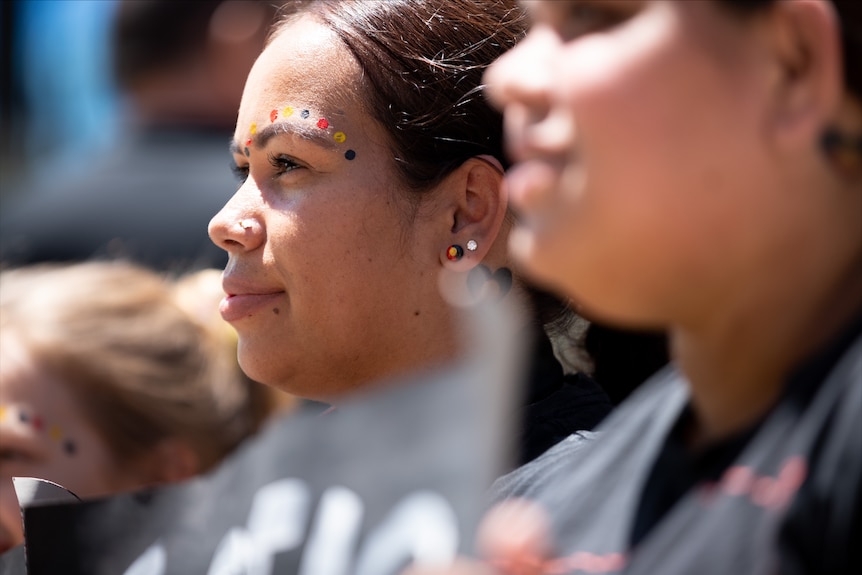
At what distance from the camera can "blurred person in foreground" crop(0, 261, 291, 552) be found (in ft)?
7.88

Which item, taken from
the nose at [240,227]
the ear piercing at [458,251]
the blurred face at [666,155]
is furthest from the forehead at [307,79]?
the blurred face at [666,155]

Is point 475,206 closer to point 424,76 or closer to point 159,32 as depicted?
point 424,76

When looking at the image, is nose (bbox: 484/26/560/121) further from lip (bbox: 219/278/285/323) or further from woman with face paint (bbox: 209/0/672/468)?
lip (bbox: 219/278/285/323)

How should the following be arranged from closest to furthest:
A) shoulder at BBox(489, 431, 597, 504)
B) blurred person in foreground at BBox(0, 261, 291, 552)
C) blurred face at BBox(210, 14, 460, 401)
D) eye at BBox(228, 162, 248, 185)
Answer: shoulder at BBox(489, 431, 597, 504), blurred face at BBox(210, 14, 460, 401), eye at BBox(228, 162, 248, 185), blurred person in foreground at BBox(0, 261, 291, 552)

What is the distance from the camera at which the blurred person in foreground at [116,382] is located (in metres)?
2.40

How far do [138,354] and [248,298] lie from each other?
0.99 metres

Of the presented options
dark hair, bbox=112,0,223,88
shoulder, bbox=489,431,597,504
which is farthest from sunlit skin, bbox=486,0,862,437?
dark hair, bbox=112,0,223,88

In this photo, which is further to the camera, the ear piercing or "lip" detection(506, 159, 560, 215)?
the ear piercing

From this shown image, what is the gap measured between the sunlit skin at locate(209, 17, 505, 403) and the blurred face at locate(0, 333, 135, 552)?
0.62m

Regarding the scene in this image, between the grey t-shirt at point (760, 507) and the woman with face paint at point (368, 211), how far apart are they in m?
0.65

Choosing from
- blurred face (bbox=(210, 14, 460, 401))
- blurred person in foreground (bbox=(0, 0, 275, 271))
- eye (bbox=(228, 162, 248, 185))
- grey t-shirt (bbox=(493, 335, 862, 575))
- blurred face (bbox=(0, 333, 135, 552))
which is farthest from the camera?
blurred person in foreground (bbox=(0, 0, 275, 271))

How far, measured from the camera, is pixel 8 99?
6.00 m

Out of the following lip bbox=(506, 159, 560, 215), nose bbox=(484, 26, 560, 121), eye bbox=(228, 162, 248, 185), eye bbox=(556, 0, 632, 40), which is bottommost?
eye bbox=(228, 162, 248, 185)

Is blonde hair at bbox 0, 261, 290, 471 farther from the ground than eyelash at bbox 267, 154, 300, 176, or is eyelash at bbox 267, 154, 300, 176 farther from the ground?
eyelash at bbox 267, 154, 300, 176
